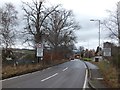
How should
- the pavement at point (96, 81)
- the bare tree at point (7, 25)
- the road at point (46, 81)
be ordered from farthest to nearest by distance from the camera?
1. the bare tree at point (7, 25)
2. the road at point (46, 81)
3. the pavement at point (96, 81)

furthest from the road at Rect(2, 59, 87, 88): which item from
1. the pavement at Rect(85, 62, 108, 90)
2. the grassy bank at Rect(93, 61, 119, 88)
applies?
the grassy bank at Rect(93, 61, 119, 88)

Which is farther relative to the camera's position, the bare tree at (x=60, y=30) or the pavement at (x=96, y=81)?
the bare tree at (x=60, y=30)

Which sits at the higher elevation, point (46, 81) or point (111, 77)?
point (111, 77)

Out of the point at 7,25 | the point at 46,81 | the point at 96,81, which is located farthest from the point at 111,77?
the point at 7,25

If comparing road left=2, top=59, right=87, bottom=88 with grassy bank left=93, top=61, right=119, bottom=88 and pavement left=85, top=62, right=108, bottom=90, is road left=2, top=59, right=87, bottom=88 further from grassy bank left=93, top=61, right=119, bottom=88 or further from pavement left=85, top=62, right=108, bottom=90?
grassy bank left=93, top=61, right=119, bottom=88

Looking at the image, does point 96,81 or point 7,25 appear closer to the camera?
point 96,81

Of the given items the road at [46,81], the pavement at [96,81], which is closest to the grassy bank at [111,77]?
the pavement at [96,81]

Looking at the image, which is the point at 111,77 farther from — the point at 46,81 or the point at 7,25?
the point at 7,25

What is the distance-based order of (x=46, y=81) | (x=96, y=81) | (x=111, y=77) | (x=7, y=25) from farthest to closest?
1. (x=7, y=25)
2. (x=111, y=77)
3. (x=46, y=81)
4. (x=96, y=81)

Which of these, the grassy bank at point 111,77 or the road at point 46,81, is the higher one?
the grassy bank at point 111,77

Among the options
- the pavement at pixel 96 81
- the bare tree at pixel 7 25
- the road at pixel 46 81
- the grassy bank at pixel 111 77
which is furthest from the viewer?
the bare tree at pixel 7 25

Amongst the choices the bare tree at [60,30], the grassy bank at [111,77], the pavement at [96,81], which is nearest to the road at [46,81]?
the pavement at [96,81]

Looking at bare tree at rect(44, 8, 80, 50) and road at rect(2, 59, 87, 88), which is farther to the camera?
bare tree at rect(44, 8, 80, 50)

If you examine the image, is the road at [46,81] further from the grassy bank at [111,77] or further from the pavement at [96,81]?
the grassy bank at [111,77]
